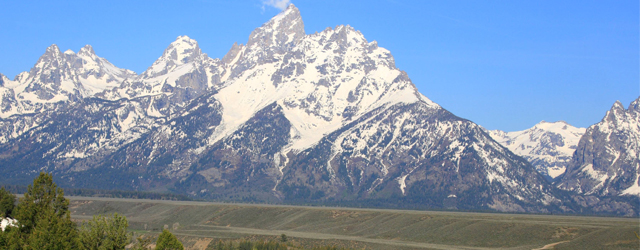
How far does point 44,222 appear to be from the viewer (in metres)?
112

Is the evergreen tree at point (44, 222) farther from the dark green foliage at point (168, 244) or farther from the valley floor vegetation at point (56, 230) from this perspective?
the dark green foliage at point (168, 244)

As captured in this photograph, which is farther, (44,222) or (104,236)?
(44,222)

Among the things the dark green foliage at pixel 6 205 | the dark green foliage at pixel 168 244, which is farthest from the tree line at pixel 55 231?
the dark green foliage at pixel 6 205

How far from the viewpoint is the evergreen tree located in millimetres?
108688

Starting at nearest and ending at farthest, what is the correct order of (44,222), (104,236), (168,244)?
(104,236)
(44,222)
(168,244)

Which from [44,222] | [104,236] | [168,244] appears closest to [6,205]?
[44,222]

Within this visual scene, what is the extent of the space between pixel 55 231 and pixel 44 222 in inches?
118

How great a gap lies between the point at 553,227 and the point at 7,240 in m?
137

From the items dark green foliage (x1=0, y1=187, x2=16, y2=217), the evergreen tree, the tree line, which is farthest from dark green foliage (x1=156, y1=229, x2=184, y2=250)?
dark green foliage (x1=0, y1=187, x2=16, y2=217)

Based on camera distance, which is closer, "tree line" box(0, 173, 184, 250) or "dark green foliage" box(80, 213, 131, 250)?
"dark green foliage" box(80, 213, 131, 250)

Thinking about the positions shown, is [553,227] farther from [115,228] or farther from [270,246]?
[115,228]

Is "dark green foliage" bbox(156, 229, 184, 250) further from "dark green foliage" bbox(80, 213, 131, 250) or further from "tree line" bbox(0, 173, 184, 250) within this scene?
"dark green foliage" bbox(80, 213, 131, 250)

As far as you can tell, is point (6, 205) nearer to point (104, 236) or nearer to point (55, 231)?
point (55, 231)

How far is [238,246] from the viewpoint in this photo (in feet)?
611
